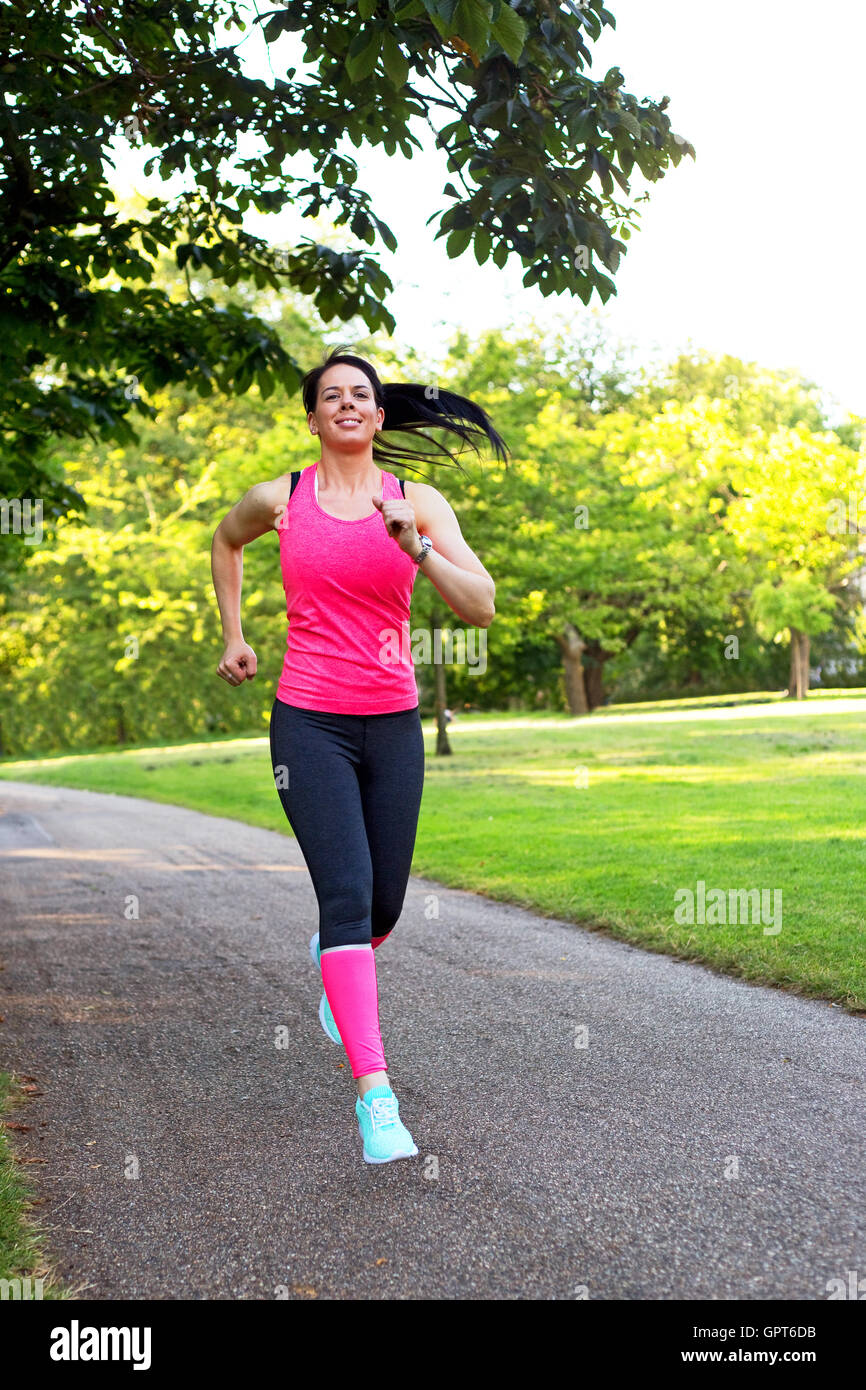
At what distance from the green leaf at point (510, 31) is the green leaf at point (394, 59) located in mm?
564

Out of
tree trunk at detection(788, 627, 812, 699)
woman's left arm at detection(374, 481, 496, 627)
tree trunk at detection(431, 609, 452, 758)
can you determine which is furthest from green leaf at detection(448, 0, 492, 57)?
tree trunk at detection(788, 627, 812, 699)

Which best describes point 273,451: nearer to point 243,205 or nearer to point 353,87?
point 243,205

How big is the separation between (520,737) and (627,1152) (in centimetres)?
2198

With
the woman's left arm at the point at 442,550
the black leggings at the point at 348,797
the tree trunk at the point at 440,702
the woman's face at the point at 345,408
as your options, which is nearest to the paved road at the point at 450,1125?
the black leggings at the point at 348,797

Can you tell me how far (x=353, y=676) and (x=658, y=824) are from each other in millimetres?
7722

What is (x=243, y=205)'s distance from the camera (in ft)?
26.1

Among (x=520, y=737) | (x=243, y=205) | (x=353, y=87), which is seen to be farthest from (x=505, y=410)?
(x=353, y=87)

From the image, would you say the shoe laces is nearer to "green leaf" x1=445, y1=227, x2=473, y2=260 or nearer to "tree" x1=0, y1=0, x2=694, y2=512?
"tree" x1=0, y1=0, x2=694, y2=512

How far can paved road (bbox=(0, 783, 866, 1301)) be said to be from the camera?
9.42 ft

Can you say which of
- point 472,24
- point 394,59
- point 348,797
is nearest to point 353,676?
point 348,797

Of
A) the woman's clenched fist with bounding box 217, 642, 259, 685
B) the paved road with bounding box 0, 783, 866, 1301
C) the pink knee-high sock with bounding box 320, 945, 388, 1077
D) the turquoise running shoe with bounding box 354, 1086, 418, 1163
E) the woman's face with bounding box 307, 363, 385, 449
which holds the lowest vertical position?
the paved road with bounding box 0, 783, 866, 1301

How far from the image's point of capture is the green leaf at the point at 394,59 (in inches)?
172

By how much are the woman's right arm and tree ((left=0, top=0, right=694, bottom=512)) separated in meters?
1.61
